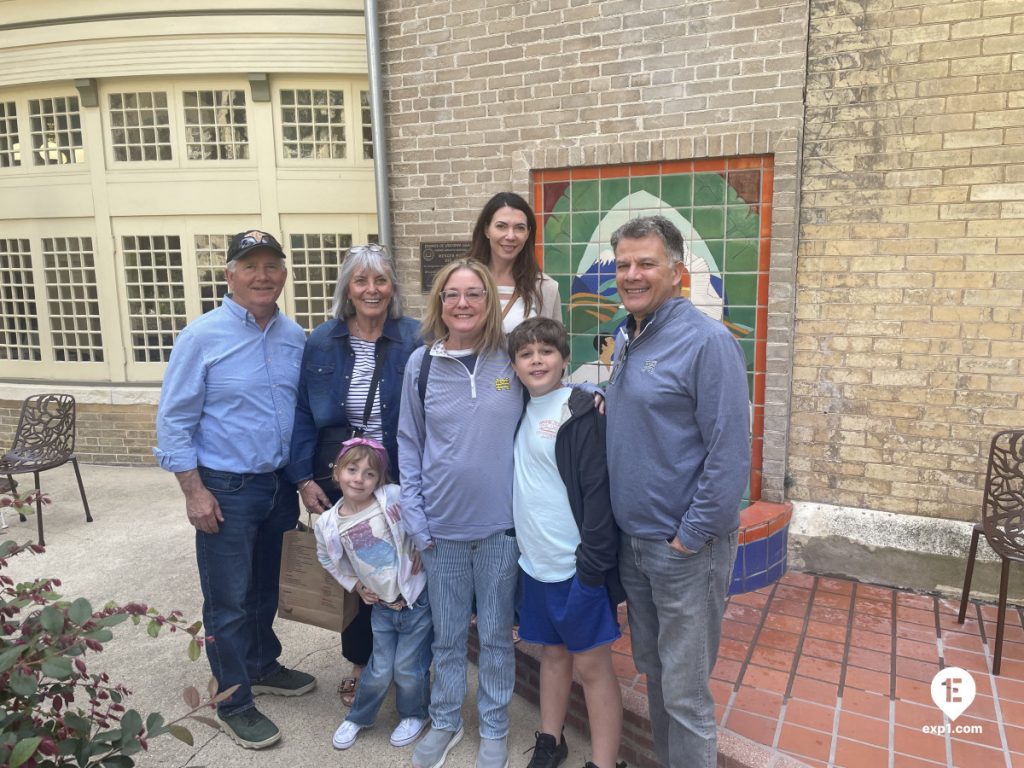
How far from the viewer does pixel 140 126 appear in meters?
7.60

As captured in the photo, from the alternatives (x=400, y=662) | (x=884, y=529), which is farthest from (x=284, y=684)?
(x=884, y=529)

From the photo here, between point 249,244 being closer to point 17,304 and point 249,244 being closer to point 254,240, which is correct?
point 254,240

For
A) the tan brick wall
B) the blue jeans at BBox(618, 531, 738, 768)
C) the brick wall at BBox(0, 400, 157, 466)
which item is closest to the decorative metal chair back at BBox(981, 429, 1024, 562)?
the tan brick wall

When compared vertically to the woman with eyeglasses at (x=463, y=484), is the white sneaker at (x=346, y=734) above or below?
below

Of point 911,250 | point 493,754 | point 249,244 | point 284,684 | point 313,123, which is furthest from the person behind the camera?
point 313,123

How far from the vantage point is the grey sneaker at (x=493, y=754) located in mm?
2907

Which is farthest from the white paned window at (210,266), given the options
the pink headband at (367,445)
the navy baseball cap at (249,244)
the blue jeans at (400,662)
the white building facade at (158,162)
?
the blue jeans at (400,662)

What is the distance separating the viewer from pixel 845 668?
347 cm

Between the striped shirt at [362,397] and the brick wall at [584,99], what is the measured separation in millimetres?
2436

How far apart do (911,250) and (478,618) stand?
3158mm

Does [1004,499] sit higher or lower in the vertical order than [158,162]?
lower

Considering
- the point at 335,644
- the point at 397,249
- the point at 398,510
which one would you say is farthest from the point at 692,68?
the point at 335,644
